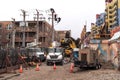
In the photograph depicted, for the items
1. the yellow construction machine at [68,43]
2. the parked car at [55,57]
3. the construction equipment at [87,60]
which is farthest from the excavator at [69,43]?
the construction equipment at [87,60]

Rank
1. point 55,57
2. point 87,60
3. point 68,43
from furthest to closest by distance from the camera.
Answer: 1. point 68,43
2. point 55,57
3. point 87,60

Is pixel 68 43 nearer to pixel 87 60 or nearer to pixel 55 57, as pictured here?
pixel 55 57

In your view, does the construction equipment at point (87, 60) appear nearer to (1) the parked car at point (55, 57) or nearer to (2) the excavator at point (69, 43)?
(1) the parked car at point (55, 57)

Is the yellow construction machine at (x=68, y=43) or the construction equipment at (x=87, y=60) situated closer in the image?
the construction equipment at (x=87, y=60)

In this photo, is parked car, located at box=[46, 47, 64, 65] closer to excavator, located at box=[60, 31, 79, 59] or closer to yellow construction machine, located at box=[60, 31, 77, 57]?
excavator, located at box=[60, 31, 79, 59]

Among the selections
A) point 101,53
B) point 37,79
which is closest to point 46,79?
point 37,79

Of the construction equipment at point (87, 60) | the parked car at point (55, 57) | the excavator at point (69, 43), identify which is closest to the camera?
the construction equipment at point (87, 60)

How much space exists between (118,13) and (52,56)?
192 feet

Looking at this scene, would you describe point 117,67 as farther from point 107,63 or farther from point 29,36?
point 29,36

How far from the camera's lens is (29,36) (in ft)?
336

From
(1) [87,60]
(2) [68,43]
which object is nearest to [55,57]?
(2) [68,43]

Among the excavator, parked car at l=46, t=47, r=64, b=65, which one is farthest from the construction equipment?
the excavator

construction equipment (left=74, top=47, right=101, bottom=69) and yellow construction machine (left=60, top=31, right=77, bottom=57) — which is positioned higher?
yellow construction machine (left=60, top=31, right=77, bottom=57)

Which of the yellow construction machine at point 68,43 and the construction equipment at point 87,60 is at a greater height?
the yellow construction machine at point 68,43
